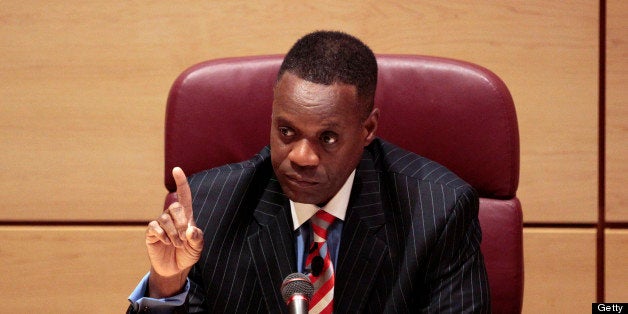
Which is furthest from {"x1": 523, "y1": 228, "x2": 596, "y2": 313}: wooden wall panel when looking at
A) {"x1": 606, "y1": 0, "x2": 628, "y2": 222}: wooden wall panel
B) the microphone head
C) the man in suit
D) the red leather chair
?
the microphone head

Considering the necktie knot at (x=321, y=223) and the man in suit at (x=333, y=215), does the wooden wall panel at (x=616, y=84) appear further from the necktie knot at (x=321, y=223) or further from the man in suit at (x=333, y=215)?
the necktie knot at (x=321, y=223)

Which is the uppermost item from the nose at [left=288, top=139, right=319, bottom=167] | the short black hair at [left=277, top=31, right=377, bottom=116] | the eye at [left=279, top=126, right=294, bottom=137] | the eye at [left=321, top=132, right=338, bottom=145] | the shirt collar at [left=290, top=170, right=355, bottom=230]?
the short black hair at [left=277, top=31, right=377, bottom=116]

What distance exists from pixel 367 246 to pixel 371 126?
0.74 ft

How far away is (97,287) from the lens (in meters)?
2.14

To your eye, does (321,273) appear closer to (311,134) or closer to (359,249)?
(359,249)

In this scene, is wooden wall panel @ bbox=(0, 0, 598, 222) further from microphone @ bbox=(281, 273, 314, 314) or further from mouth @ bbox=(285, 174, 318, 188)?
microphone @ bbox=(281, 273, 314, 314)

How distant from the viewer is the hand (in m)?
1.23

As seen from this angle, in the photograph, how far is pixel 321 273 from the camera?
1.43 m

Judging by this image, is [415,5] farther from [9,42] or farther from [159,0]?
[9,42]

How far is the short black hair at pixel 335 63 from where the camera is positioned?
138 centimetres

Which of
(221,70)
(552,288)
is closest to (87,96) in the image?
(221,70)

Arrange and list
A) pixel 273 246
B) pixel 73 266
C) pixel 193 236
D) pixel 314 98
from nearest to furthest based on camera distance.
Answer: pixel 193 236 < pixel 314 98 < pixel 273 246 < pixel 73 266

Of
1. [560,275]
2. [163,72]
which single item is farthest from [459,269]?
[163,72]

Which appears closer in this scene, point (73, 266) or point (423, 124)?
point (423, 124)
